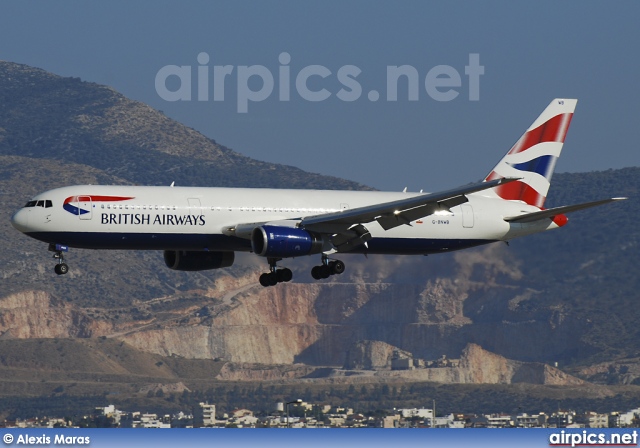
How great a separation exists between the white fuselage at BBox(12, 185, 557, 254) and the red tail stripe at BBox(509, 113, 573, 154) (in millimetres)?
10297

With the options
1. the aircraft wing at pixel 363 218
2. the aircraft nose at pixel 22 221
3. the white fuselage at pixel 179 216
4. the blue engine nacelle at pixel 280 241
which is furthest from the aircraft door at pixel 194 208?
the aircraft nose at pixel 22 221

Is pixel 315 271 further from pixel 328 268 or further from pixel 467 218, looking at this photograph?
pixel 467 218

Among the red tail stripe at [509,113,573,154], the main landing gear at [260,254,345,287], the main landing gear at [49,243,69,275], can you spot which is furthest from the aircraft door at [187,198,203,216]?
the red tail stripe at [509,113,573,154]

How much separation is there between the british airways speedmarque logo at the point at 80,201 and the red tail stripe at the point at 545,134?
94.4 ft

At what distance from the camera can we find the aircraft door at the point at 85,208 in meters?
90.9

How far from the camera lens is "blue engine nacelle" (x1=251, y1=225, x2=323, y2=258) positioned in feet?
299

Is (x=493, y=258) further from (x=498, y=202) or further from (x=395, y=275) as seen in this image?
(x=498, y=202)

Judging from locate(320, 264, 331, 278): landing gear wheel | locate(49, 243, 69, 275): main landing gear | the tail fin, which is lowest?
locate(320, 264, 331, 278): landing gear wheel

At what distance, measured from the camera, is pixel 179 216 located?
3627 inches

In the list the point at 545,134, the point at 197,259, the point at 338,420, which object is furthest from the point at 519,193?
the point at 338,420

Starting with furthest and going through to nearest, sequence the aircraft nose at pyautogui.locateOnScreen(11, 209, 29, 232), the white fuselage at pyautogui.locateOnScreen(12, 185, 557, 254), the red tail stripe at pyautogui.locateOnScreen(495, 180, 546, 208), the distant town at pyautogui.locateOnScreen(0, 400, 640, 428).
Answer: the distant town at pyautogui.locateOnScreen(0, 400, 640, 428) → the red tail stripe at pyautogui.locateOnScreen(495, 180, 546, 208) → the aircraft nose at pyautogui.locateOnScreen(11, 209, 29, 232) → the white fuselage at pyautogui.locateOnScreen(12, 185, 557, 254)

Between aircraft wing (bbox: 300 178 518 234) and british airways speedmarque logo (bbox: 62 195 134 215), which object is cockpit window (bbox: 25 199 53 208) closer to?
british airways speedmarque logo (bbox: 62 195 134 215)

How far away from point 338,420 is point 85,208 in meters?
95.8

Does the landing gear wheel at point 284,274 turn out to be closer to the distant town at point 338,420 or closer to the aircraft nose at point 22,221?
the aircraft nose at point 22,221
